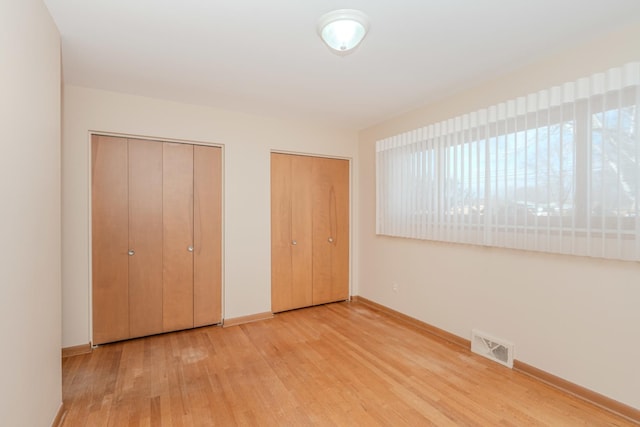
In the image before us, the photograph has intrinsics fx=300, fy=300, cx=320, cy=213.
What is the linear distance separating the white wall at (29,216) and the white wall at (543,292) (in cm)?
326

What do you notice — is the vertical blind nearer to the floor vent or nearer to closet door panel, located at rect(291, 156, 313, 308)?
the floor vent

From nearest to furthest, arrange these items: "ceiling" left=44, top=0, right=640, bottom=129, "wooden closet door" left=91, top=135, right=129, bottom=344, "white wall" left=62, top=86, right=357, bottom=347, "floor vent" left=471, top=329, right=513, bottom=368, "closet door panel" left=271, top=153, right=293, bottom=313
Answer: "ceiling" left=44, top=0, right=640, bottom=129
"floor vent" left=471, top=329, right=513, bottom=368
"white wall" left=62, top=86, right=357, bottom=347
"wooden closet door" left=91, top=135, right=129, bottom=344
"closet door panel" left=271, top=153, right=293, bottom=313

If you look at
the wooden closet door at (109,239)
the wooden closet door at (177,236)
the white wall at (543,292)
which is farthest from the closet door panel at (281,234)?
the wooden closet door at (109,239)

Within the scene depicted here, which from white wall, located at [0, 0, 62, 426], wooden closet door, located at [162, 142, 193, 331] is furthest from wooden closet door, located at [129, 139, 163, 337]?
white wall, located at [0, 0, 62, 426]

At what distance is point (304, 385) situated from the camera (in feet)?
7.61

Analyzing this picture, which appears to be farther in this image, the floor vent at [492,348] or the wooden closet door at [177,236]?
the wooden closet door at [177,236]

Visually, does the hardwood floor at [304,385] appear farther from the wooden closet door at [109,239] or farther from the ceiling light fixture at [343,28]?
the ceiling light fixture at [343,28]

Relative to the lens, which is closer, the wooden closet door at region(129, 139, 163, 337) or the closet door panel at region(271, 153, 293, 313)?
the wooden closet door at region(129, 139, 163, 337)

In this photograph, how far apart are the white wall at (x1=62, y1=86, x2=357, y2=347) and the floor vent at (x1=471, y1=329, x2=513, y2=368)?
2.36 m

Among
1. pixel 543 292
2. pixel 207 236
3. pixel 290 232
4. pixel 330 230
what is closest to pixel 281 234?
pixel 290 232

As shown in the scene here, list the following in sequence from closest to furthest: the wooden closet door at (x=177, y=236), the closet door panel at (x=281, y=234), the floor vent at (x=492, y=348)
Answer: the floor vent at (x=492, y=348) < the wooden closet door at (x=177, y=236) < the closet door panel at (x=281, y=234)

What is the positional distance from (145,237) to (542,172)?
3.73 m

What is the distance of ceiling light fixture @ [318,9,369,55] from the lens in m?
1.78

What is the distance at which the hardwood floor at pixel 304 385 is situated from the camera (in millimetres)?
1954
